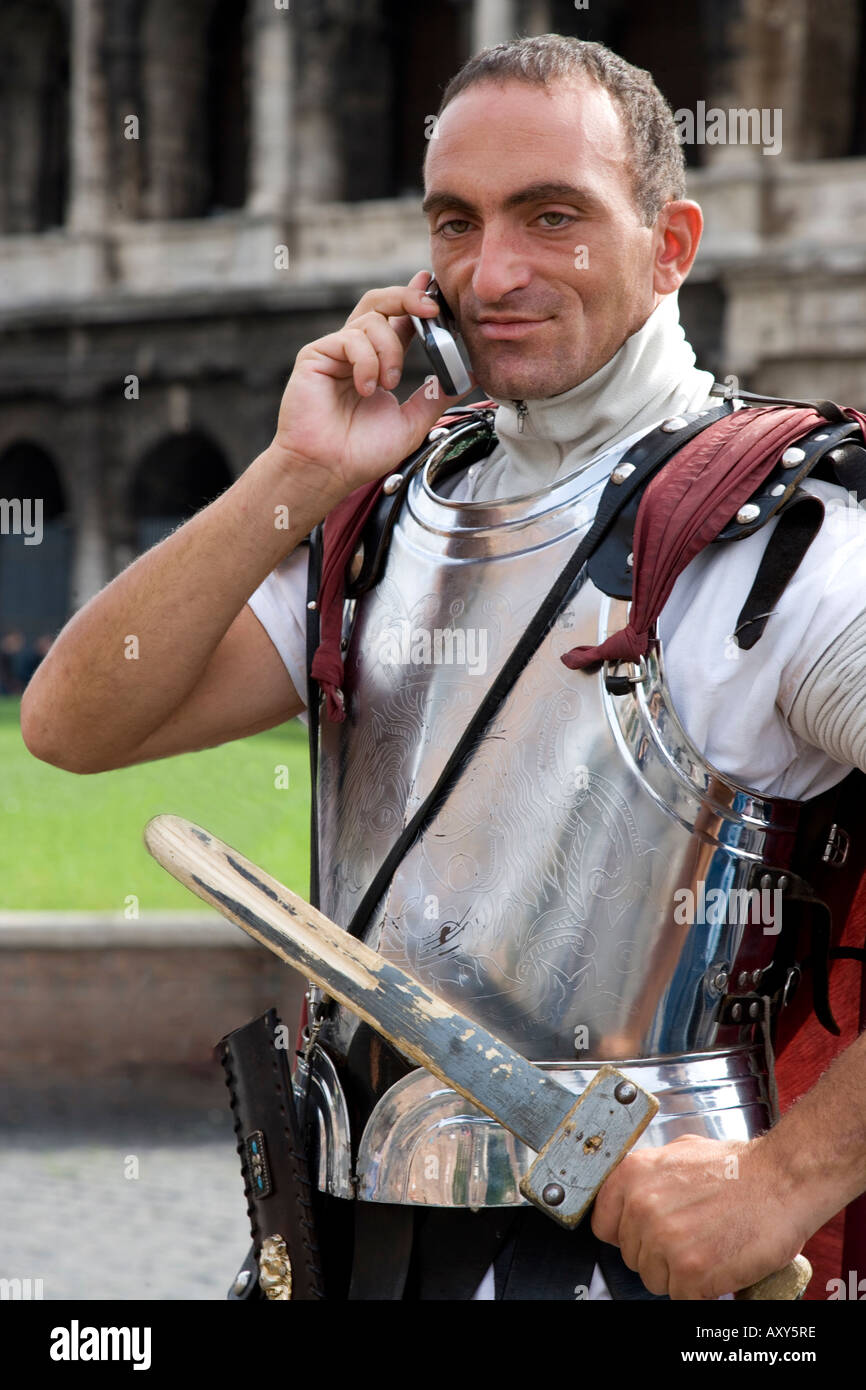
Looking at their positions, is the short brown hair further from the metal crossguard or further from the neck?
the metal crossguard

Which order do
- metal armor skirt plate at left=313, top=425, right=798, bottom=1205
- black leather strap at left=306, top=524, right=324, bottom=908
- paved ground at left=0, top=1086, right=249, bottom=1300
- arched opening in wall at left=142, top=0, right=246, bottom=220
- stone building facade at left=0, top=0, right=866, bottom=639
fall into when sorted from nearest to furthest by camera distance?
metal armor skirt plate at left=313, top=425, right=798, bottom=1205 → black leather strap at left=306, top=524, right=324, bottom=908 → paved ground at left=0, top=1086, right=249, bottom=1300 → stone building facade at left=0, top=0, right=866, bottom=639 → arched opening in wall at left=142, top=0, right=246, bottom=220

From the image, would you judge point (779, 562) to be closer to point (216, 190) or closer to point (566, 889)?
point (566, 889)

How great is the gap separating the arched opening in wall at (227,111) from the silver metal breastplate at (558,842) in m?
20.3

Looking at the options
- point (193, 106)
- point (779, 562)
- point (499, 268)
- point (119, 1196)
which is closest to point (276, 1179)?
point (779, 562)

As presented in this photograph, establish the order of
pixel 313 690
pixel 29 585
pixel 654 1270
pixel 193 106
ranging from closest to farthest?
pixel 654 1270 → pixel 313 690 → pixel 29 585 → pixel 193 106

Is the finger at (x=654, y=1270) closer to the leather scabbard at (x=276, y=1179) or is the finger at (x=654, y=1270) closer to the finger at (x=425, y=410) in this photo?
the leather scabbard at (x=276, y=1179)

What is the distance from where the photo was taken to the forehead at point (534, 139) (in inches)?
61.1

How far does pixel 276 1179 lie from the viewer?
1604 millimetres

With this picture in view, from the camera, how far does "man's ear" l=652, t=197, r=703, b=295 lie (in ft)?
5.37

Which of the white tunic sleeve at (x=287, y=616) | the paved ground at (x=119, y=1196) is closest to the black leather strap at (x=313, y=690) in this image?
the white tunic sleeve at (x=287, y=616)

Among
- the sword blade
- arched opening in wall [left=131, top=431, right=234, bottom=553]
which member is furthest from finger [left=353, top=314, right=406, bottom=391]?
arched opening in wall [left=131, top=431, right=234, bottom=553]

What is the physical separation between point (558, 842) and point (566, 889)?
0.04 metres

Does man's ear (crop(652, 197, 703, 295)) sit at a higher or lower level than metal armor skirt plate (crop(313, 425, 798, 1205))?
higher

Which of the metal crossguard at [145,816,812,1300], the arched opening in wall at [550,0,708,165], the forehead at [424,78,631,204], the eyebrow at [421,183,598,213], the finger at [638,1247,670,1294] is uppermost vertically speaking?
the arched opening in wall at [550,0,708,165]
